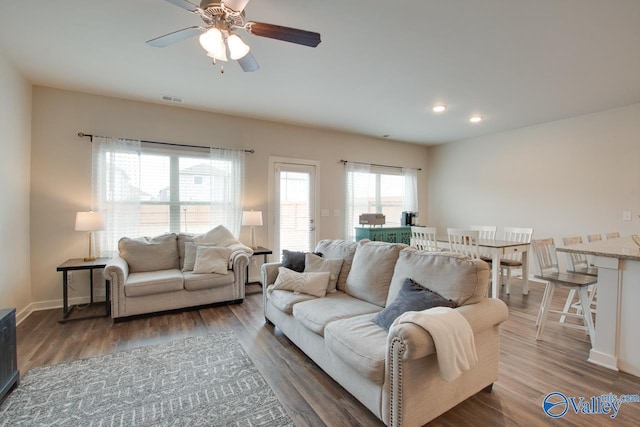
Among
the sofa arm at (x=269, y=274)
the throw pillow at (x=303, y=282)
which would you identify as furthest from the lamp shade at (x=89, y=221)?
the throw pillow at (x=303, y=282)

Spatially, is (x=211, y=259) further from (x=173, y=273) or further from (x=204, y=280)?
(x=173, y=273)

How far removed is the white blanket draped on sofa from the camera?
151 centimetres

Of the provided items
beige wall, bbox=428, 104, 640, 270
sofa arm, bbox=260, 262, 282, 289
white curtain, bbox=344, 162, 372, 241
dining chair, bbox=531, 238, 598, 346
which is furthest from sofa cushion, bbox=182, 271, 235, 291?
beige wall, bbox=428, 104, 640, 270

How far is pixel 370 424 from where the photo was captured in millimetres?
1739

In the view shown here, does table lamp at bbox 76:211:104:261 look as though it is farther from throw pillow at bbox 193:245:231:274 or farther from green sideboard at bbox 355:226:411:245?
green sideboard at bbox 355:226:411:245

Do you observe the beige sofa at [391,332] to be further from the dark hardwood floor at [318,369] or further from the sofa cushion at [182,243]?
the sofa cushion at [182,243]

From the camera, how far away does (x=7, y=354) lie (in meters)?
1.96

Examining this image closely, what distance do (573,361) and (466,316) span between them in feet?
4.91

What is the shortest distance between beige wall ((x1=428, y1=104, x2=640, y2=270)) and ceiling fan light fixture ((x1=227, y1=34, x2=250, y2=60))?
5150mm

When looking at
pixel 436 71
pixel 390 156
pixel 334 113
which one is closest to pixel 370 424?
pixel 436 71

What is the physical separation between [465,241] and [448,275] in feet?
6.79

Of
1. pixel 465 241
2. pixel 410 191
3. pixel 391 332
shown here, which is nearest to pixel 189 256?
pixel 391 332

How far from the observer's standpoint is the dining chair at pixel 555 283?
262 cm

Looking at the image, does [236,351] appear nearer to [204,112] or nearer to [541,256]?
[541,256]
